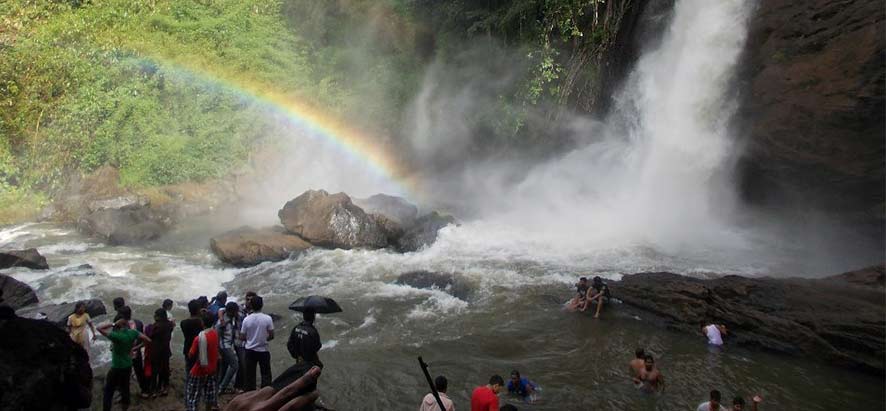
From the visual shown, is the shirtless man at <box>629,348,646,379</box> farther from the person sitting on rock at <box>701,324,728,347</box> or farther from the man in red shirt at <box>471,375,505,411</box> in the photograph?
the man in red shirt at <box>471,375,505,411</box>

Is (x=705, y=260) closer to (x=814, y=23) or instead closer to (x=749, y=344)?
(x=749, y=344)

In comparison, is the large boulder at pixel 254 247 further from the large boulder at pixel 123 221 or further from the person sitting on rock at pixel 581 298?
the person sitting on rock at pixel 581 298

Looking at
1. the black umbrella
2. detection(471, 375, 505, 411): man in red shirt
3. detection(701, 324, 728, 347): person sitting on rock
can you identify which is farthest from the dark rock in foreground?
the black umbrella

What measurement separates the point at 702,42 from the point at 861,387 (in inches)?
447

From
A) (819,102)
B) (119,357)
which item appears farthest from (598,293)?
(119,357)

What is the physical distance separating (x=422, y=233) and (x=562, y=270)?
15.3 feet

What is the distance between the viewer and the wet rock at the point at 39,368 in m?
3.43

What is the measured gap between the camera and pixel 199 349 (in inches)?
222

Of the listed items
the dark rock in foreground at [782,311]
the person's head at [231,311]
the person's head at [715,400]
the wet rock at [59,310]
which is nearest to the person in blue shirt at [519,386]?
the person's head at [715,400]

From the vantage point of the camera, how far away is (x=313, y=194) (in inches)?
672

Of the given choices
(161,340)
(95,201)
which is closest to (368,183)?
(95,201)

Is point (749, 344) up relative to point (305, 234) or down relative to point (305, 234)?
down

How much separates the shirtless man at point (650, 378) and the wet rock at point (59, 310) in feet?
28.3

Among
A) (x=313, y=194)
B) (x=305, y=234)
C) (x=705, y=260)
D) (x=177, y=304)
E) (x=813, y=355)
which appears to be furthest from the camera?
(x=313, y=194)
